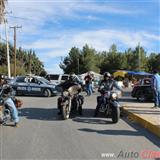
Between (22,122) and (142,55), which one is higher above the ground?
(142,55)

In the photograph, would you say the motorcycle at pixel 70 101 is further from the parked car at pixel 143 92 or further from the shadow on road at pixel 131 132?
the parked car at pixel 143 92

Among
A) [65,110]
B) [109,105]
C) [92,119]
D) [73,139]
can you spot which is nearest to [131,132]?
[73,139]

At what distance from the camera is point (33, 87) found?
3091 centimetres

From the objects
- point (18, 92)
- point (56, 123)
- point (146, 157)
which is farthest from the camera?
point (18, 92)

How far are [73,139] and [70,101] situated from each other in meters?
4.26

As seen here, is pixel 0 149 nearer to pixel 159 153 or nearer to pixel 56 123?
pixel 159 153

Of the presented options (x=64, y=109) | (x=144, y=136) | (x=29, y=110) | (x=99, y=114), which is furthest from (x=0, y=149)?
(x=29, y=110)

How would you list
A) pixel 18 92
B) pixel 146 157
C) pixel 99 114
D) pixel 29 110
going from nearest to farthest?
pixel 146 157
pixel 99 114
pixel 29 110
pixel 18 92

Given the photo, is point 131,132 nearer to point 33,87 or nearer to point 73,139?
point 73,139

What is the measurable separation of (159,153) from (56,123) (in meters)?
5.22

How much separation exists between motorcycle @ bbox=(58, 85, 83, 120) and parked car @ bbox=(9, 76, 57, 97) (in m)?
13.9

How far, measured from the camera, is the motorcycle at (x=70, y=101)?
15.1 m

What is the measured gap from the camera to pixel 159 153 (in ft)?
31.6

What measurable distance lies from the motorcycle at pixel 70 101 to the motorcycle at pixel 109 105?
90cm
